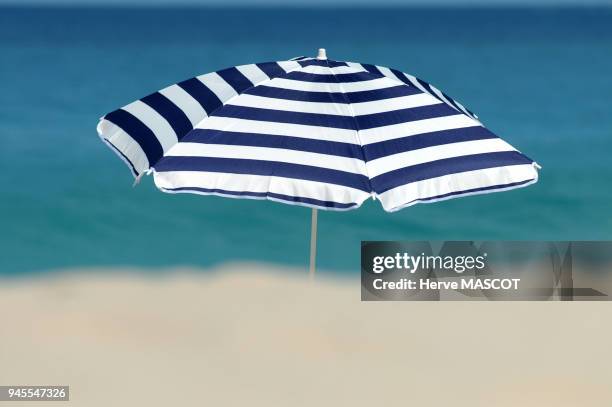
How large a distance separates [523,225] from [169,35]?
21.9 metres

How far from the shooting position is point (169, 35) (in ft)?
101

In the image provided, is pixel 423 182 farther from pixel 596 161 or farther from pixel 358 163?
pixel 596 161

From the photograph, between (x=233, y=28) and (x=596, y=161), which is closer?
(x=596, y=161)

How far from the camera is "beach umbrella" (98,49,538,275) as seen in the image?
15.9 feet

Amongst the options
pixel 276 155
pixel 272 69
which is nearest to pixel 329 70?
pixel 272 69

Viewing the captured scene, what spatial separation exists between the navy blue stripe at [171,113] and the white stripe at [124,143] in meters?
0.20

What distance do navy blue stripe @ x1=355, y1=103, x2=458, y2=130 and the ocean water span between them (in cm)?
353

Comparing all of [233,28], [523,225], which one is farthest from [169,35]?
[523,225]

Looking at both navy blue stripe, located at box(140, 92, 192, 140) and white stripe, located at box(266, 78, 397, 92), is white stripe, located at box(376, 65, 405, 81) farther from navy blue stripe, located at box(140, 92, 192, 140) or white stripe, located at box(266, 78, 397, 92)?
navy blue stripe, located at box(140, 92, 192, 140)

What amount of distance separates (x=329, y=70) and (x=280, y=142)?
0.60 m

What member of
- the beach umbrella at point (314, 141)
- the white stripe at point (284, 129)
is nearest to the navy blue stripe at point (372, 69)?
the beach umbrella at point (314, 141)

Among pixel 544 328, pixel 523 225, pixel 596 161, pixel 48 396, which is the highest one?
pixel 596 161

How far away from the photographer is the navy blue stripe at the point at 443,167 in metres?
4.91

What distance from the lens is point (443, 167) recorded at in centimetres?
501
